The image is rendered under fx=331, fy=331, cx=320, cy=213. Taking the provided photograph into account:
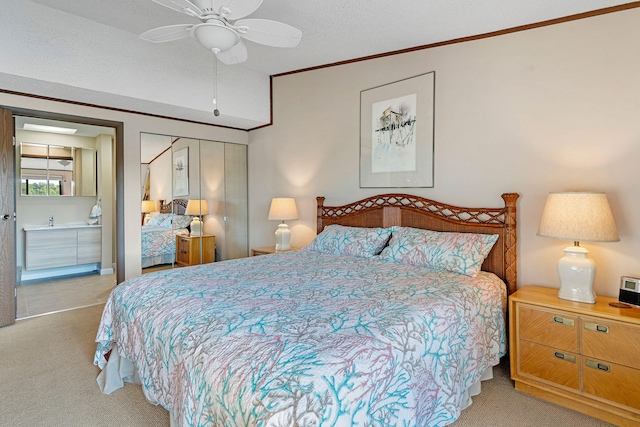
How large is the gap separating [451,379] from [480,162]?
1.90 meters

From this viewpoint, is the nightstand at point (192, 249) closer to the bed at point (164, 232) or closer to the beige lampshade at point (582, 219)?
the bed at point (164, 232)

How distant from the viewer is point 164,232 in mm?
4508

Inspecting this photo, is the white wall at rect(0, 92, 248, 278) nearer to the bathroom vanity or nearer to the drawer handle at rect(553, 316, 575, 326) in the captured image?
the bathroom vanity

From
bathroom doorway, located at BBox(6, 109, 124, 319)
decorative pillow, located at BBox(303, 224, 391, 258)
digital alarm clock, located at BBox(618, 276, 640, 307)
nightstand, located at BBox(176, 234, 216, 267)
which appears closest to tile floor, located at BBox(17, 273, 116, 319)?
bathroom doorway, located at BBox(6, 109, 124, 319)

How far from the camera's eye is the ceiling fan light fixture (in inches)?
79.0

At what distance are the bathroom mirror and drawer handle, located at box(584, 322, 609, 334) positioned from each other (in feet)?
22.2

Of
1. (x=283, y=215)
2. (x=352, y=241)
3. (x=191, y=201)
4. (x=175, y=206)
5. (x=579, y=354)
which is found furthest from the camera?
(x=191, y=201)

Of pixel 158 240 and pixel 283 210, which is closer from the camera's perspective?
pixel 283 210

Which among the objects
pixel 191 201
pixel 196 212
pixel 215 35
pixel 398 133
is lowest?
pixel 196 212

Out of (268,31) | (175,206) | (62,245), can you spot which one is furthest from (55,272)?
(268,31)

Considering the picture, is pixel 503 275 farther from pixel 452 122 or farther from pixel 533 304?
pixel 452 122

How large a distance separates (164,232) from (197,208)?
0.55 metres

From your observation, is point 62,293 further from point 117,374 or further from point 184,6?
point 184,6

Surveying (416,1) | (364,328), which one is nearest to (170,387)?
(364,328)
